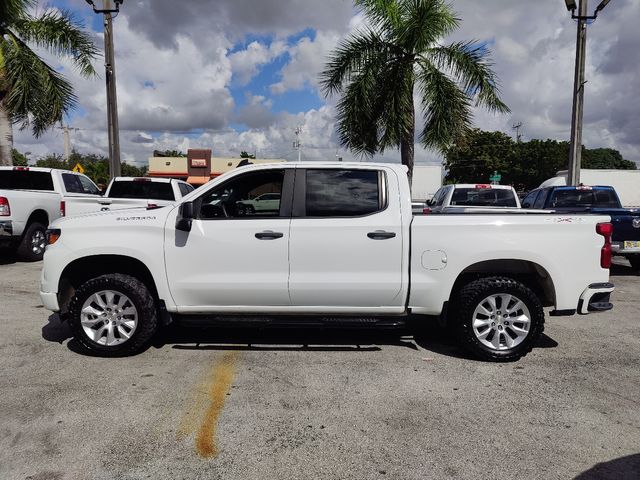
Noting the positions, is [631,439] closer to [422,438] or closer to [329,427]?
[422,438]

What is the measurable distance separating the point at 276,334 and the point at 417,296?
5.67 feet

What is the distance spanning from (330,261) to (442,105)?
33.4ft

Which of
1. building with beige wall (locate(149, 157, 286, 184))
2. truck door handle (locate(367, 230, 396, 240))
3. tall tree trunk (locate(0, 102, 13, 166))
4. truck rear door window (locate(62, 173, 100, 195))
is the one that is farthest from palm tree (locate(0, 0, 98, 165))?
building with beige wall (locate(149, 157, 286, 184))

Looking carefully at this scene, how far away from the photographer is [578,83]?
45.5 ft

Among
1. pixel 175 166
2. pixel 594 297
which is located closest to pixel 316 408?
pixel 594 297

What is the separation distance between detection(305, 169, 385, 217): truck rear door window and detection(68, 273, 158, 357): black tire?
174 cm

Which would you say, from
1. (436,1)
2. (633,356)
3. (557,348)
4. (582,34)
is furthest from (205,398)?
(582,34)

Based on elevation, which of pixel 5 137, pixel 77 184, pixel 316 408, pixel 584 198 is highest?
pixel 5 137

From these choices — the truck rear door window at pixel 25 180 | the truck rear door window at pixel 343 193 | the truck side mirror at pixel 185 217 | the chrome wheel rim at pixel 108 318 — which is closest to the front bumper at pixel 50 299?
the chrome wheel rim at pixel 108 318

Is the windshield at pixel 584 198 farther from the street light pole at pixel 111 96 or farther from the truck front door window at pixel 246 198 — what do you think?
the street light pole at pixel 111 96

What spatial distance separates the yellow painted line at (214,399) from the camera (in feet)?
10.7

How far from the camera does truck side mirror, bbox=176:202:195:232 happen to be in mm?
4656

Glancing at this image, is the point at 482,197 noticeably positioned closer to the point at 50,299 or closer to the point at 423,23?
the point at 423,23

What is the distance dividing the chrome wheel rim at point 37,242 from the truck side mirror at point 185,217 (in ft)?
24.2
